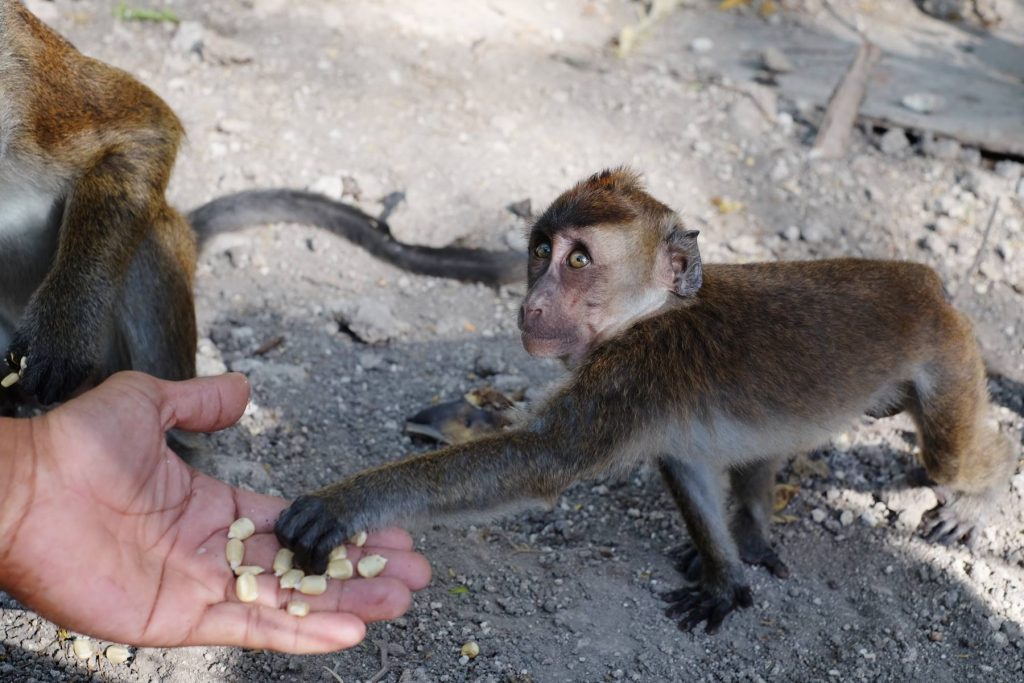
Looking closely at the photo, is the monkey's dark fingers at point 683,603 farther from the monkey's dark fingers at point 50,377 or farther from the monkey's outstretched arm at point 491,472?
the monkey's dark fingers at point 50,377

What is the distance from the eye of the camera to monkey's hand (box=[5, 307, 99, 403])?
324 centimetres

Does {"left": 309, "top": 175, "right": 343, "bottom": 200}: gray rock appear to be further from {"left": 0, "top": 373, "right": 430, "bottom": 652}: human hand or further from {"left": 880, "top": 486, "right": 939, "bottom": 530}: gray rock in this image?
{"left": 880, "top": 486, "right": 939, "bottom": 530}: gray rock

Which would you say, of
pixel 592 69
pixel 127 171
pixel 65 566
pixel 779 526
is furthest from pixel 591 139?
pixel 65 566

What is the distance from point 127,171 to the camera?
357cm

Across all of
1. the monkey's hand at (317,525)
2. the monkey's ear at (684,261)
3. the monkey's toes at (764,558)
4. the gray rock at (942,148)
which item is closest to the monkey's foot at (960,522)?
the monkey's toes at (764,558)

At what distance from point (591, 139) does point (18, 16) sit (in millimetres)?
3135

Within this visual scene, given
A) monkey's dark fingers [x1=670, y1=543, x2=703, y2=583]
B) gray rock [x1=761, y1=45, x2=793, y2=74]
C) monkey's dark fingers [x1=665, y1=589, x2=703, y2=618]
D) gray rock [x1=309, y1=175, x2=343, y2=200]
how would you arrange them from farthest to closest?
gray rock [x1=761, y1=45, x2=793, y2=74]
gray rock [x1=309, y1=175, x2=343, y2=200]
monkey's dark fingers [x1=670, y1=543, x2=703, y2=583]
monkey's dark fingers [x1=665, y1=589, x2=703, y2=618]

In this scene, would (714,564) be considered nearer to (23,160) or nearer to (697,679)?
(697,679)

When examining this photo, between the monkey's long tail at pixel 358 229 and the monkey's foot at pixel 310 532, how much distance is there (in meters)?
2.04

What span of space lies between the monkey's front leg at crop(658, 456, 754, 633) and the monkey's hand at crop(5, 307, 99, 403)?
178 centimetres

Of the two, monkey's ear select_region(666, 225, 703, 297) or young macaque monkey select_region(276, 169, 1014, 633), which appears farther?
monkey's ear select_region(666, 225, 703, 297)

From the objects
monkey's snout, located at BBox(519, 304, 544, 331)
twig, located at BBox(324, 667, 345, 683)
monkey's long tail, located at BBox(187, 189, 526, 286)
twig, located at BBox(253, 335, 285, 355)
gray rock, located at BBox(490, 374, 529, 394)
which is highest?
monkey's snout, located at BBox(519, 304, 544, 331)

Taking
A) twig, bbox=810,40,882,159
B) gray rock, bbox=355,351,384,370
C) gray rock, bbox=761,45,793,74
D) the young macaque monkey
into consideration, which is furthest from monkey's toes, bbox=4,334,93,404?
gray rock, bbox=761,45,793,74

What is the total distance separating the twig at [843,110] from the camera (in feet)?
19.5
